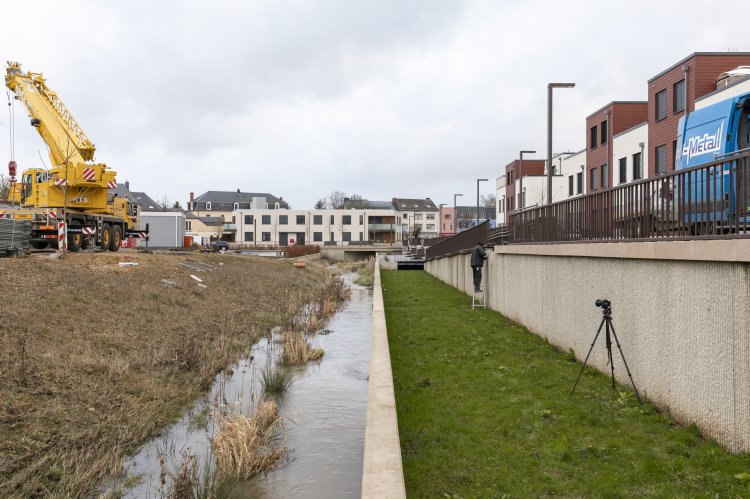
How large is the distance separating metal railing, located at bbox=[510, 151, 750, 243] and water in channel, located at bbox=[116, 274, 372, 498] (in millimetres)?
4535

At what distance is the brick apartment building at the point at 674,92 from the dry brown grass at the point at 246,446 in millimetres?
26442

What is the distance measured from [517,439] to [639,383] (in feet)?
7.26

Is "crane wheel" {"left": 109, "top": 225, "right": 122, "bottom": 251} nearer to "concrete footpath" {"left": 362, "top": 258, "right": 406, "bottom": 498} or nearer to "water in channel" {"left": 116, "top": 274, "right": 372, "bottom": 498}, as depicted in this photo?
"water in channel" {"left": 116, "top": 274, "right": 372, "bottom": 498}

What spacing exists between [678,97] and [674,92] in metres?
0.35

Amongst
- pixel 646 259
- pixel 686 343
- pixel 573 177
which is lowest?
pixel 686 343

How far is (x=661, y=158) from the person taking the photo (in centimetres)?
3128

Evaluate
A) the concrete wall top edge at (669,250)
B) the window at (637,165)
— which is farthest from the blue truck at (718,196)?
the window at (637,165)

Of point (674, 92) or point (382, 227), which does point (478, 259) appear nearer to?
point (674, 92)

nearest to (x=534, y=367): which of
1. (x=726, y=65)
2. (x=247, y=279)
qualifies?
(x=247, y=279)

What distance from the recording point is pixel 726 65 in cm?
2753

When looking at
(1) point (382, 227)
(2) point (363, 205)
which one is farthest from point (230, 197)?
(1) point (382, 227)

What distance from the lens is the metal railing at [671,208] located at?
6207 mm

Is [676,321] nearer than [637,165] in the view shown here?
Yes

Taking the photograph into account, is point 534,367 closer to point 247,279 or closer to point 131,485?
point 131,485
